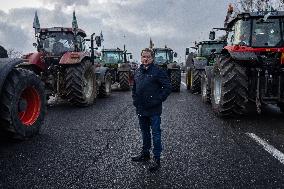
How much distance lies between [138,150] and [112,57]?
1590 centimetres

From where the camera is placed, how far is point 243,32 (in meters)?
9.22

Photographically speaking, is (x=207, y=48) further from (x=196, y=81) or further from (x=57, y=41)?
(x=57, y=41)

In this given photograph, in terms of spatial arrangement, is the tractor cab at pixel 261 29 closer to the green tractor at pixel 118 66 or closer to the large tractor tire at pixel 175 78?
the large tractor tire at pixel 175 78

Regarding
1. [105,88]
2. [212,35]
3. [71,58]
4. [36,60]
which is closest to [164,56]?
[105,88]

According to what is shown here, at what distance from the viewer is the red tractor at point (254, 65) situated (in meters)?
8.46

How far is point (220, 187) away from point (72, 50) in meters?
9.05

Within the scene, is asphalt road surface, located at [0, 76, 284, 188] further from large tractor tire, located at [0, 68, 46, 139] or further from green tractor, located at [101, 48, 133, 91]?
green tractor, located at [101, 48, 133, 91]

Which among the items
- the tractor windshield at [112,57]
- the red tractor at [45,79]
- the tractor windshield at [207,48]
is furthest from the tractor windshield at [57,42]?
the tractor windshield at [112,57]

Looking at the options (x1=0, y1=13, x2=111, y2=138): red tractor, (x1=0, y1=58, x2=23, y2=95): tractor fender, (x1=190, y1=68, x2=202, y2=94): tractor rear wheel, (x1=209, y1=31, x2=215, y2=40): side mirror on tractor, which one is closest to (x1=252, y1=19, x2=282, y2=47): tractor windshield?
(x1=209, y1=31, x2=215, y2=40): side mirror on tractor

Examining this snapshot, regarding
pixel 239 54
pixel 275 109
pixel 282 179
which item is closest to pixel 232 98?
pixel 239 54

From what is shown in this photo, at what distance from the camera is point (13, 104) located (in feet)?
20.7

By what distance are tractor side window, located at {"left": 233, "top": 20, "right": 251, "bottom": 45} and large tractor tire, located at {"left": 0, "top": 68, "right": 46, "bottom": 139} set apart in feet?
15.7

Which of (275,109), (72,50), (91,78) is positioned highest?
(72,50)

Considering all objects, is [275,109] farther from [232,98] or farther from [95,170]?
[95,170]
